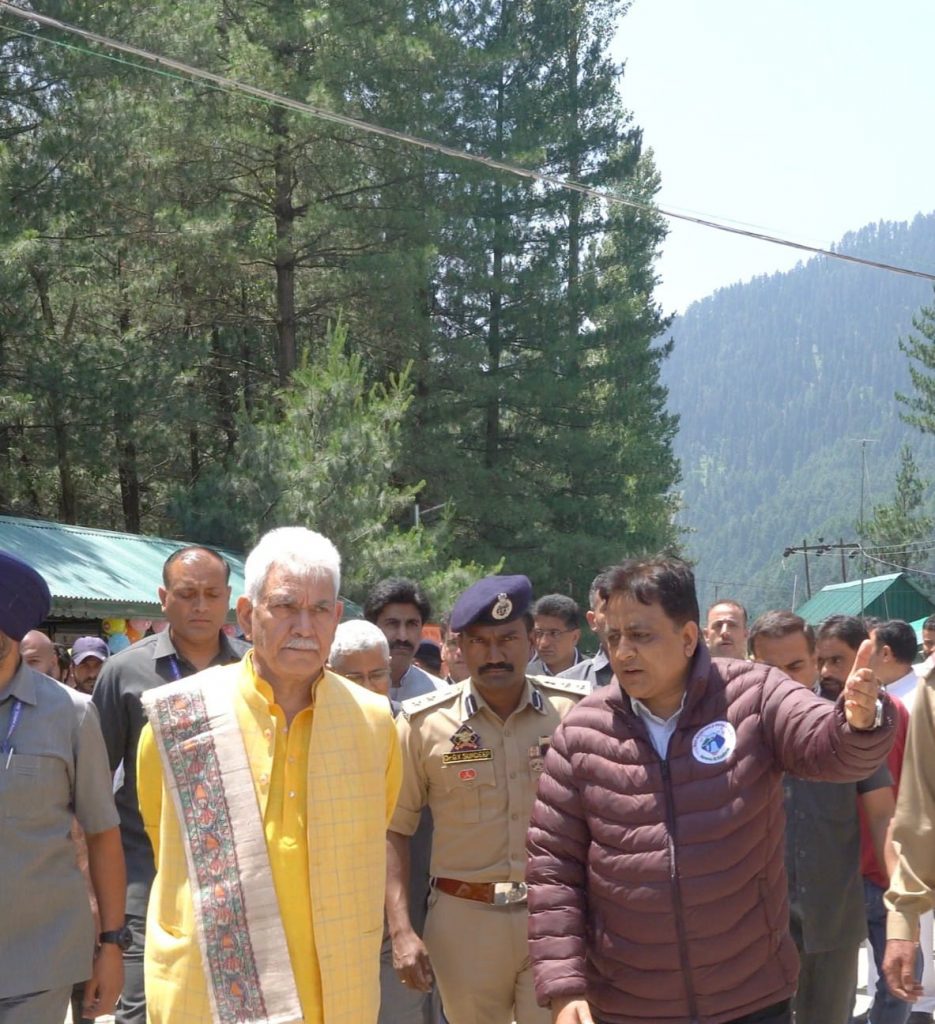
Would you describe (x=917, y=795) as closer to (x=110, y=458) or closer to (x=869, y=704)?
(x=869, y=704)

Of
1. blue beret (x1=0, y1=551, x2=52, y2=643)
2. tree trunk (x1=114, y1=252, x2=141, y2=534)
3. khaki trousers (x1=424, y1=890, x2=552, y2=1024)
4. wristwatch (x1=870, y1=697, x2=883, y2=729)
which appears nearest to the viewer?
wristwatch (x1=870, y1=697, x2=883, y2=729)

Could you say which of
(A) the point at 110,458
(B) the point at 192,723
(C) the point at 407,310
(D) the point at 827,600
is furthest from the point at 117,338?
(D) the point at 827,600

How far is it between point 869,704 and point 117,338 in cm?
2734

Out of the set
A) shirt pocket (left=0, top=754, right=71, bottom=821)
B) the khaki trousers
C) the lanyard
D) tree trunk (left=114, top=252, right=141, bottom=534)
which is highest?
tree trunk (left=114, top=252, right=141, bottom=534)

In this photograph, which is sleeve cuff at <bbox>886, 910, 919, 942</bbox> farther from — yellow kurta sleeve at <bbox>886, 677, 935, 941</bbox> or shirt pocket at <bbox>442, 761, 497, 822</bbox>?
shirt pocket at <bbox>442, 761, 497, 822</bbox>

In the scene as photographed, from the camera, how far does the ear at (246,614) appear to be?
4.14 meters

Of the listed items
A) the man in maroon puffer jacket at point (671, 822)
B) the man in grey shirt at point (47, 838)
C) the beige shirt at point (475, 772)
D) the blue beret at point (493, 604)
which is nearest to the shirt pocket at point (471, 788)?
the beige shirt at point (475, 772)

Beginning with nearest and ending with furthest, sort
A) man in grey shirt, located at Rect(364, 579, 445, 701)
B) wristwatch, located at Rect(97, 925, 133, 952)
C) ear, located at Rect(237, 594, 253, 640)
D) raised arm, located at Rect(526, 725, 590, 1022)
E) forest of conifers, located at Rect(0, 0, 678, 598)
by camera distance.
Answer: raised arm, located at Rect(526, 725, 590, 1022) < ear, located at Rect(237, 594, 253, 640) < wristwatch, located at Rect(97, 925, 133, 952) < man in grey shirt, located at Rect(364, 579, 445, 701) < forest of conifers, located at Rect(0, 0, 678, 598)

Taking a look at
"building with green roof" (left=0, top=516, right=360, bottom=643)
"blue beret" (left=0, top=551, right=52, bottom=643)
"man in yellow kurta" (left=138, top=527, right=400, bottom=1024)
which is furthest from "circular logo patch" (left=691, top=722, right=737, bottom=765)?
"building with green roof" (left=0, top=516, right=360, bottom=643)

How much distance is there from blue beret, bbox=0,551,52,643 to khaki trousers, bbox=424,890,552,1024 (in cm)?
171

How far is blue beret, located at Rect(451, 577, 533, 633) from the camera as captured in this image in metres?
5.33

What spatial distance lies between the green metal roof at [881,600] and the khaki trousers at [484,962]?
47350mm

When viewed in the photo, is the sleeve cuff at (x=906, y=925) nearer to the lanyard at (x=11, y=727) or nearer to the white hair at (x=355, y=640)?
the lanyard at (x=11, y=727)

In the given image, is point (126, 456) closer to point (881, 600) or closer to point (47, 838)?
point (47, 838)
